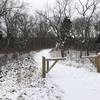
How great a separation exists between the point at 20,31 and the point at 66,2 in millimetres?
23790

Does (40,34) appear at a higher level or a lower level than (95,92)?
higher

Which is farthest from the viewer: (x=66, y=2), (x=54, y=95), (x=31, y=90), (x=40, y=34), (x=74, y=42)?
(x=40, y=34)

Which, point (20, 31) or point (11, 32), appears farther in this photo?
point (20, 31)

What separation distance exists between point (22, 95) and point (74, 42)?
1697 inches

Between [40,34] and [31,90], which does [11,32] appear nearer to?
[40,34]

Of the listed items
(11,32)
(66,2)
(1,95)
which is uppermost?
(66,2)

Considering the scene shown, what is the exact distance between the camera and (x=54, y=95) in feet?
25.5

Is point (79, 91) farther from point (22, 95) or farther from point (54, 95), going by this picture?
point (22, 95)

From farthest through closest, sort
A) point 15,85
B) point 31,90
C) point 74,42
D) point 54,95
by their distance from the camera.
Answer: point 74,42 → point 15,85 → point 31,90 → point 54,95

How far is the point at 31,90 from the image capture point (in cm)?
851

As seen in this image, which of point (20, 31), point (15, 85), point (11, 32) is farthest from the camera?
point (20, 31)

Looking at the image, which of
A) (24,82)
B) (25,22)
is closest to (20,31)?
(25,22)

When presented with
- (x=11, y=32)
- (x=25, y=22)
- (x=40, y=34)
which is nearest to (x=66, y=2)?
(x=11, y=32)

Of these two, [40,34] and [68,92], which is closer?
[68,92]
